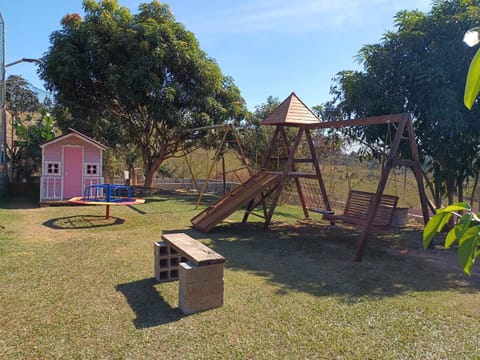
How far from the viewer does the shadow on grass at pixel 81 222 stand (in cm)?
800

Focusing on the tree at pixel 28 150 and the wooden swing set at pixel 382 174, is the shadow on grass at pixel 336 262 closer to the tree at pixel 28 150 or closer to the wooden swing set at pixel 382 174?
the wooden swing set at pixel 382 174

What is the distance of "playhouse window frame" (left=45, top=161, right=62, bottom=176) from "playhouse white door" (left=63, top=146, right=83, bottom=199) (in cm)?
15

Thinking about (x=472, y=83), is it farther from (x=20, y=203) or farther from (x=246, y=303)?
(x=20, y=203)

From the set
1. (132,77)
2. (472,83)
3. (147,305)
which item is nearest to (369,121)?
(147,305)

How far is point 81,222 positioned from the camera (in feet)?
28.1

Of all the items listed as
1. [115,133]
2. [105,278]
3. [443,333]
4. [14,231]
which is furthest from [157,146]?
[443,333]

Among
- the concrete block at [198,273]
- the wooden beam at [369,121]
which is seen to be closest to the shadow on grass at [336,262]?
the concrete block at [198,273]

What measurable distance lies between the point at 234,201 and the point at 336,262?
323cm

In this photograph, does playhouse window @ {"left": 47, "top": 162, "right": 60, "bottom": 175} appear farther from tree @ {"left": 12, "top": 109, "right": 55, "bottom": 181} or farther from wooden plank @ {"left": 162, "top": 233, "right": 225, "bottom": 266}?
wooden plank @ {"left": 162, "top": 233, "right": 225, "bottom": 266}

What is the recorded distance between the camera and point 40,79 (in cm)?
1430

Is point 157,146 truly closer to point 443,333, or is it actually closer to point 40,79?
point 40,79

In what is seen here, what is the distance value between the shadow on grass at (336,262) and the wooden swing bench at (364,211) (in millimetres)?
551

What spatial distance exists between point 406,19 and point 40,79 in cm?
1343

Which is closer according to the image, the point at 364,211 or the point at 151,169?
the point at 364,211
